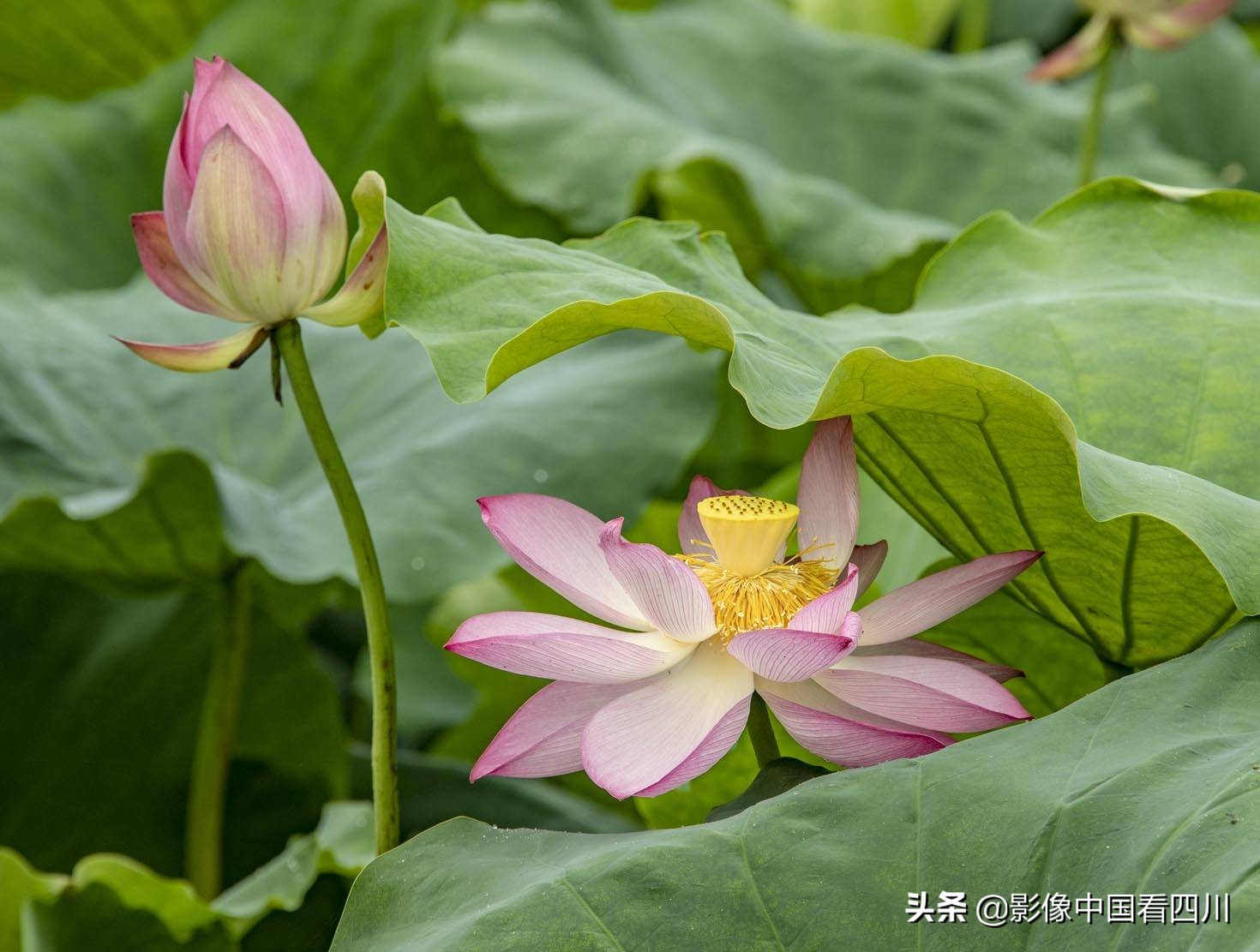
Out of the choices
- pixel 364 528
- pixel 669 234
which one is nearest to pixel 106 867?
pixel 364 528

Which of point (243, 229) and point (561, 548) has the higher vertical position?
point (243, 229)

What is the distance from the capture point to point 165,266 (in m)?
0.63

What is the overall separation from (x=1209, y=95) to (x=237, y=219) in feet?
6.86

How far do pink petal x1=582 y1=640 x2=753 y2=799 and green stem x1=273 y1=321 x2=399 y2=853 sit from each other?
13 centimetres

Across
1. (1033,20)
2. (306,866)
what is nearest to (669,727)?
(306,866)

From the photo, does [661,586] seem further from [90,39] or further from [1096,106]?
[90,39]

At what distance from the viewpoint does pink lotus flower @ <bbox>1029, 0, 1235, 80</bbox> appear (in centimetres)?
152

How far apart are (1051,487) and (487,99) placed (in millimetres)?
1236

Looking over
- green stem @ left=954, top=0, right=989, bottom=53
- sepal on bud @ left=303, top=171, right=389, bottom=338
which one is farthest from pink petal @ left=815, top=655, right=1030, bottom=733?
green stem @ left=954, top=0, right=989, bottom=53

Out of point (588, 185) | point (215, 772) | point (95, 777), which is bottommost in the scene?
point (95, 777)

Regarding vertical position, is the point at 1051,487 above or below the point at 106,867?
above

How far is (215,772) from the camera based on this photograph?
3.50 ft

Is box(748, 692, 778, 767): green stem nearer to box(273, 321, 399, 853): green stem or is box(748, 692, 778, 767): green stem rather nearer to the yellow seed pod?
the yellow seed pod

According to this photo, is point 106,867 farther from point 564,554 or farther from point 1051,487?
point 1051,487
